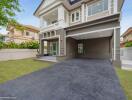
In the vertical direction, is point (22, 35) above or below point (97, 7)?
below

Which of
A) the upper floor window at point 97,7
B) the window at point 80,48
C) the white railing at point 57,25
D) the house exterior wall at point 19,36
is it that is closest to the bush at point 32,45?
the white railing at point 57,25

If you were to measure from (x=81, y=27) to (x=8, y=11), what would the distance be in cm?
862

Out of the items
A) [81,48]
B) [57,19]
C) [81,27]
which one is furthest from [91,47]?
[57,19]

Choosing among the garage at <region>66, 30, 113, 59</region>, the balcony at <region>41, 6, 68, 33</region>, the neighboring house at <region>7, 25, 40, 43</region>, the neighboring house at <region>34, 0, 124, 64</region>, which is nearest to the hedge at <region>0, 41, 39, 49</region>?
the neighboring house at <region>34, 0, 124, 64</region>

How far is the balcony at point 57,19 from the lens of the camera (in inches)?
580

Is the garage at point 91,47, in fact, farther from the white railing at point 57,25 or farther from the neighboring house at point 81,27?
the white railing at point 57,25

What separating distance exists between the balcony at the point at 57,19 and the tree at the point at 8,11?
5.13 metres

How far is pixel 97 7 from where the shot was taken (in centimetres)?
1463

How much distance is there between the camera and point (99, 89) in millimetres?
4695

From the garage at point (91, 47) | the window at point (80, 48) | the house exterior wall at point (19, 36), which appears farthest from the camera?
the house exterior wall at point (19, 36)

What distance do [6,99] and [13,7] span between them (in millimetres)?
11250

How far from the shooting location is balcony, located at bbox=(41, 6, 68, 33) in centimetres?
1474

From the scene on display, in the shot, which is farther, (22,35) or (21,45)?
(22,35)

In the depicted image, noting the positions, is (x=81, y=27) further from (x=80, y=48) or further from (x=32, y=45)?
(x=32, y=45)
